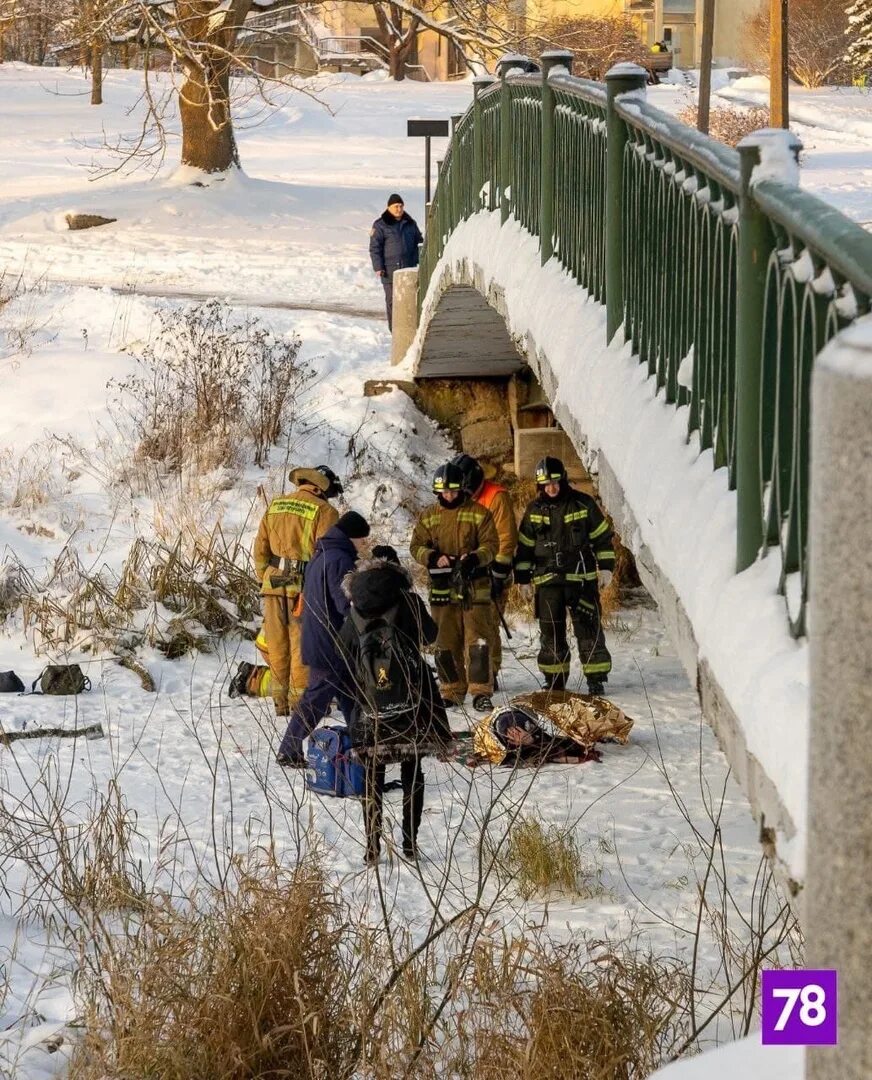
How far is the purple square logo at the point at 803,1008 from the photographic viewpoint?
177cm

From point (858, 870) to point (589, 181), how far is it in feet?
17.9

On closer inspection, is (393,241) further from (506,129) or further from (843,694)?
(843,694)

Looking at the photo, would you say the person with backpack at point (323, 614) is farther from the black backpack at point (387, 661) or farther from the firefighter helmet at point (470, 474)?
the firefighter helmet at point (470, 474)

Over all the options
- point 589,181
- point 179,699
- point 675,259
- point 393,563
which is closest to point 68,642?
point 179,699

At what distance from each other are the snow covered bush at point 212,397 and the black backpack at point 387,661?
23.8 ft

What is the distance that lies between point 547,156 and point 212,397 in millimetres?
7132

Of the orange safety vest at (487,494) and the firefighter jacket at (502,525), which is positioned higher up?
the orange safety vest at (487,494)

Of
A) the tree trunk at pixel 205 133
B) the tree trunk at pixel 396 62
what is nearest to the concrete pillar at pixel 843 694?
the tree trunk at pixel 205 133

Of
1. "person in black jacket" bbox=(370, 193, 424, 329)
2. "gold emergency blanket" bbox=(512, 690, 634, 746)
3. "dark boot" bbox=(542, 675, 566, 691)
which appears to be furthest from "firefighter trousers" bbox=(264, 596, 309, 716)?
"person in black jacket" bbox=(370, 193, 424, 329)

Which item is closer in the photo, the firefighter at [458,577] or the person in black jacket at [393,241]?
the firefighter at [458,577]

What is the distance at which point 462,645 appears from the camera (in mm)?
10523

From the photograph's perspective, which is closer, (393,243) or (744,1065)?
(744,1065)

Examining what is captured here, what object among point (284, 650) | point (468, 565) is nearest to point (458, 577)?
point (468, 565)

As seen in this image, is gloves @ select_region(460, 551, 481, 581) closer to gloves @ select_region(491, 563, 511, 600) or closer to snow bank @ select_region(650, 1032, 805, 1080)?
gloves @ select_region(491, 563, 511, 600)
